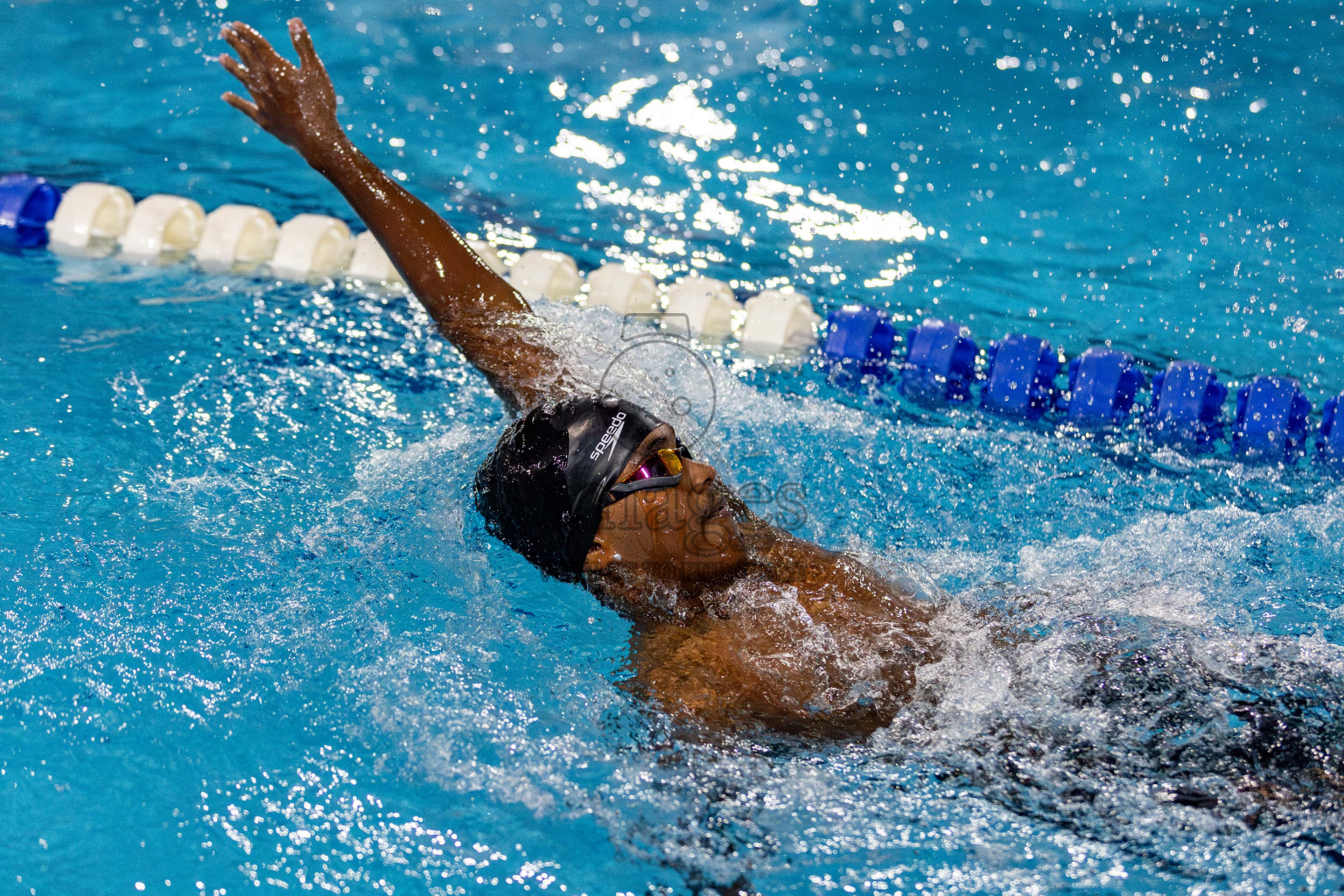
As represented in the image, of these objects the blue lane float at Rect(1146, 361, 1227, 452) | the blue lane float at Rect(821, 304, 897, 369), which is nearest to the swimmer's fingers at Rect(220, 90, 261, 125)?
the blue lane float at Rect(821, 304, 897, 369)

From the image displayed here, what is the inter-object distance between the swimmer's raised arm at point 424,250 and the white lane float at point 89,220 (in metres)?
2.40

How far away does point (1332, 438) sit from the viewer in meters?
3.66

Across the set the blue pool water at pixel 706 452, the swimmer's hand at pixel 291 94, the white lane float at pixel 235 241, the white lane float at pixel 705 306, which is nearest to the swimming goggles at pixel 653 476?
the blue pool water at pixel 706 452

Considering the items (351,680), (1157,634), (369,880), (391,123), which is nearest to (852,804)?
(1157,634)

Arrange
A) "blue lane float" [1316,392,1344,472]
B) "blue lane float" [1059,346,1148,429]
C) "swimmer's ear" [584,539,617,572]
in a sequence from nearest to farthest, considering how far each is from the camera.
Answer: "swimmer's ear" [584,539,617,572] → "blue lane float" [1316,392,1344,472] → "blue lane float" [1059,346,1148,429]

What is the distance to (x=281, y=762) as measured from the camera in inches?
91.4

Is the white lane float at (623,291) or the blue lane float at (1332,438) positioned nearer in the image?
the blue lane float at (1332,438)

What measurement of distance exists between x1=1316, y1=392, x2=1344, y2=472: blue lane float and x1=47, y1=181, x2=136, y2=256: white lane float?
188 inches

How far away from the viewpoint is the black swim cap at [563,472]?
222 cm

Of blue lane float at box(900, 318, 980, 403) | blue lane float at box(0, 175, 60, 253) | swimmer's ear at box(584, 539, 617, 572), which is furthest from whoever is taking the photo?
blue lane float at box(0, 175, 60, 253)

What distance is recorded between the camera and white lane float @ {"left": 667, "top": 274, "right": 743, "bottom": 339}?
14.2ft

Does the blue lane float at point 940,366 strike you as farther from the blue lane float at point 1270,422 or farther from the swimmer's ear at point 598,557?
the swimmer's ear at point 598,557

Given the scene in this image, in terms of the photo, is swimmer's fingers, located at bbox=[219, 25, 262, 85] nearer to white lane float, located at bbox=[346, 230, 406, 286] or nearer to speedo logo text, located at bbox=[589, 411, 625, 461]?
speedo logo text, located at bbox=[589, 411, 625, 461]

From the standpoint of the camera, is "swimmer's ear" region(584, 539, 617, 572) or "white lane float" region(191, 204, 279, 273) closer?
"swimmer's ear" region(584, 539, 617, 572)
